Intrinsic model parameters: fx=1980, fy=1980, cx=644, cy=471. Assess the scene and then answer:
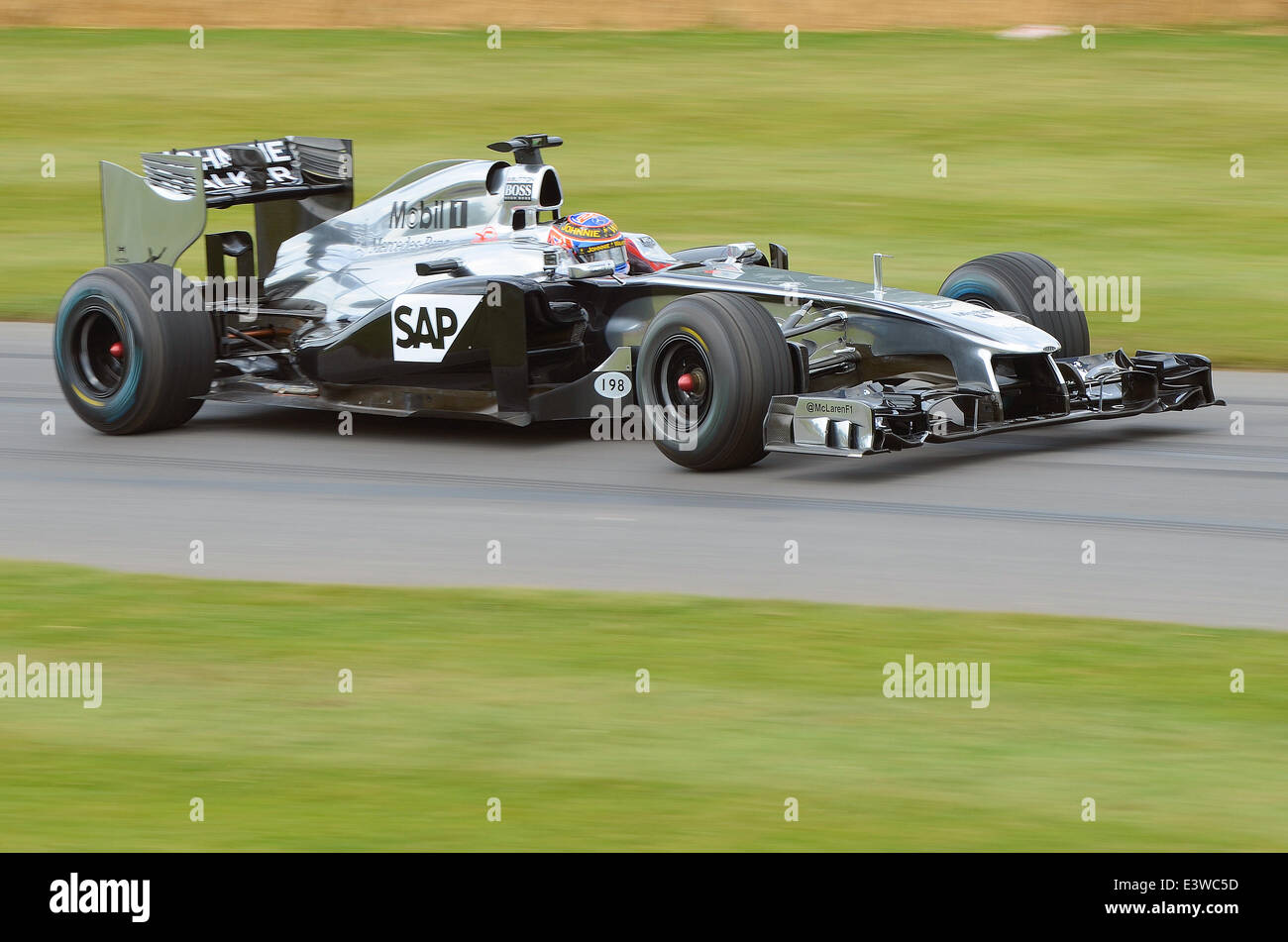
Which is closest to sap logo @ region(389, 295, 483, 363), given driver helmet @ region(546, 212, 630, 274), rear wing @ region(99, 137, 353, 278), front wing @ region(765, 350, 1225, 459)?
driver helmet @ region(546, 212, 630, 274)

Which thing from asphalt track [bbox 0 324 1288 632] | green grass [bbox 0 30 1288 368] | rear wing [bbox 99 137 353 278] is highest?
green grass [bbox 0 30 1288 368]

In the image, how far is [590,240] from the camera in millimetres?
10547

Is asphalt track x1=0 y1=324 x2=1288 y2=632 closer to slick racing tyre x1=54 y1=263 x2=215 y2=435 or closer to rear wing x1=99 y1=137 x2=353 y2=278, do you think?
slick racing tyre x1=54 y1=263 x2=215 y2=435

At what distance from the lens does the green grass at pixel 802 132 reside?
18.1 m

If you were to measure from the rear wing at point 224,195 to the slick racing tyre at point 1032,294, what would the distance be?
392cm

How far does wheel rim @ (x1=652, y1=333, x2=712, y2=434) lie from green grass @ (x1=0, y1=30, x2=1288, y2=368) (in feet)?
16.5

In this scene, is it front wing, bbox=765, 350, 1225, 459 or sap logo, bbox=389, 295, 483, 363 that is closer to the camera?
front wing, bbox=765, 350, 1225, 459

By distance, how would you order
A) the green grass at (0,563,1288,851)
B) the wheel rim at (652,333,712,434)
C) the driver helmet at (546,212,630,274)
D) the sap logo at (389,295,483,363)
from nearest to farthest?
the green grass at (0,563,1288,851) → the wheel rim at (652,333,712,434) → the sap logo at (389,295,483,363) → the driver helmet at (546,212,630,274)

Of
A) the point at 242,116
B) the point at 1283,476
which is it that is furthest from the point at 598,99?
the point at 1283,476

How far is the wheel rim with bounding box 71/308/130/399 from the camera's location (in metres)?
11.0

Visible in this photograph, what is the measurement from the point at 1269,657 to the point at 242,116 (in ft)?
71.5

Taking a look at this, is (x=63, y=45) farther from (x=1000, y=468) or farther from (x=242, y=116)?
(x=1000, y=468)

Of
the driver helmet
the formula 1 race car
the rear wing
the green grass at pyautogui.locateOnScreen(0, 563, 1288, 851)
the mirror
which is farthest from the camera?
the rear wing

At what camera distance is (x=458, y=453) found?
34.2ft
